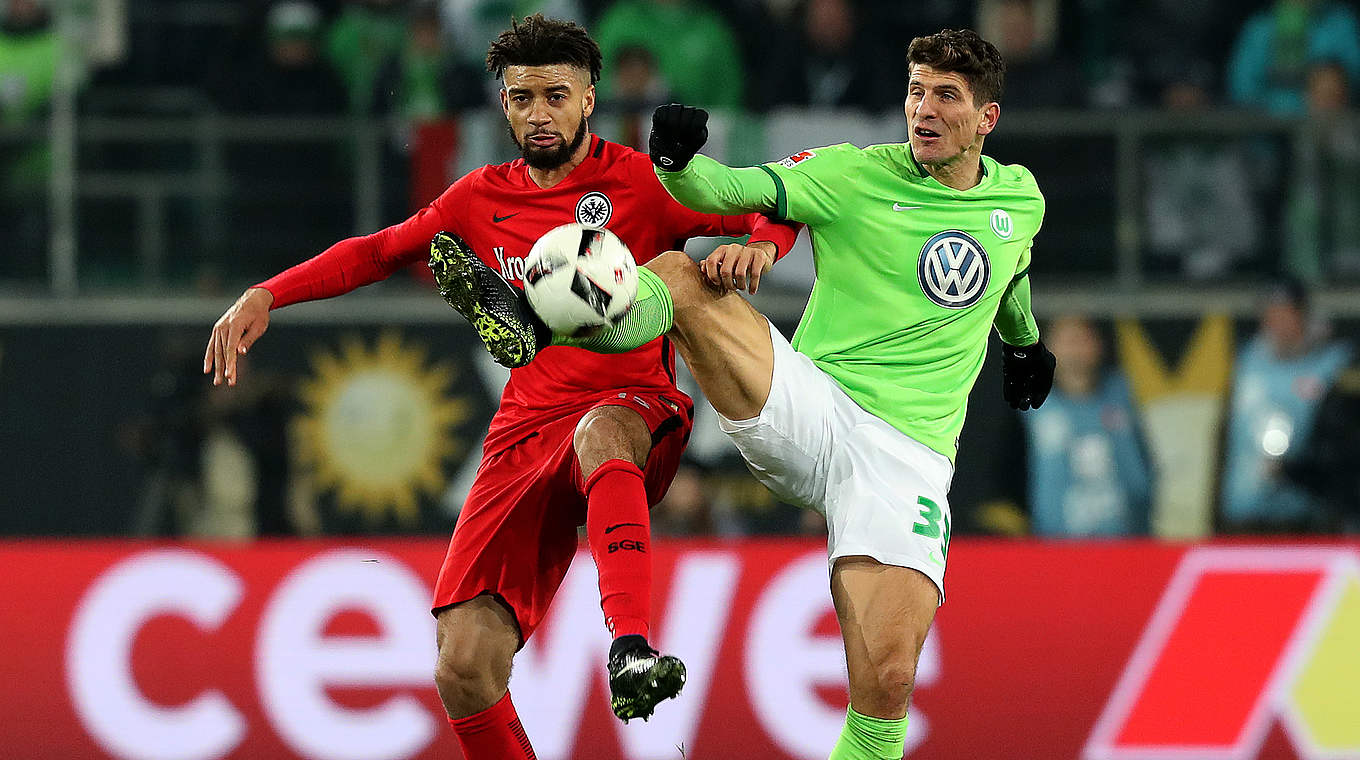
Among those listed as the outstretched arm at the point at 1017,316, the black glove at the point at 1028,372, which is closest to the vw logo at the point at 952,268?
the outstretched arm at the point at 1017,316

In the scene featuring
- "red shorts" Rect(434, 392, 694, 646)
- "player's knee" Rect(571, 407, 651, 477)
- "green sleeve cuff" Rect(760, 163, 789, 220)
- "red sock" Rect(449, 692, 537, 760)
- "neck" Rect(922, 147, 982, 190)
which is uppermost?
"neck" Rect(922, 147, 982, 190)

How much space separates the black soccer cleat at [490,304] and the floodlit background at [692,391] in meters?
3.33

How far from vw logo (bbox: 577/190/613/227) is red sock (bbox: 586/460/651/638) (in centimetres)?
78

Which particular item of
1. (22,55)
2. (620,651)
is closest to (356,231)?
(22,55)

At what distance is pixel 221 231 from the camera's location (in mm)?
Answer: 10312

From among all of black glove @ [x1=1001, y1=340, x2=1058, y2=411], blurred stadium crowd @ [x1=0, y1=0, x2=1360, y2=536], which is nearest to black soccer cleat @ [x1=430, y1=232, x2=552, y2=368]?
black glove @ [x1=1001, y1=340, x2=1058, y2=411]

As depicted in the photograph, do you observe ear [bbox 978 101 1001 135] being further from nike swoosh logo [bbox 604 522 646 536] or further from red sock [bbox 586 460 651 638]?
nike swoosh logo [bbox 604 522 646 536]

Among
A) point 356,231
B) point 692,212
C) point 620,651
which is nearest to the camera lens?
point 620,651

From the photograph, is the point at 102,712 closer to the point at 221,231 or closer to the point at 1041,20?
the point at 221,231

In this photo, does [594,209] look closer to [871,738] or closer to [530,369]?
[530,369]

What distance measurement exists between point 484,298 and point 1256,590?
4592mm

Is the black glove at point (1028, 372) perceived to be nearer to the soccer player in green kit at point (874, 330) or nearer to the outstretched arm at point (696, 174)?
the soccer player in green kit at point (874, 330)

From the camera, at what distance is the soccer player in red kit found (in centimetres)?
565

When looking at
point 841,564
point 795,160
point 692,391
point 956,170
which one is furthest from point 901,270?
point 692,391
